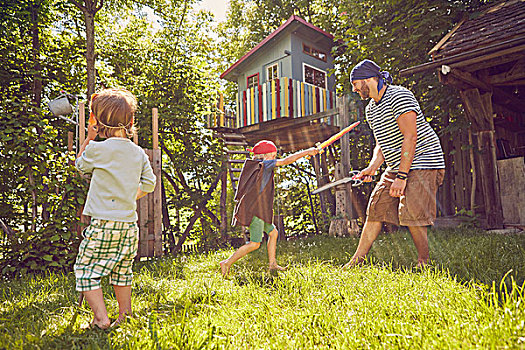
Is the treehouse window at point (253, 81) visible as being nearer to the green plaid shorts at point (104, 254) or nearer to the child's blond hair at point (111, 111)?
the child's blond hair at point (111, 111)

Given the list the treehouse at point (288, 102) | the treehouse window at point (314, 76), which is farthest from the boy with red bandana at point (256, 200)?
the treehouse window at point (314, 76)

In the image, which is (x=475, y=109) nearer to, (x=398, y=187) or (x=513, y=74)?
(x=513, y=74)

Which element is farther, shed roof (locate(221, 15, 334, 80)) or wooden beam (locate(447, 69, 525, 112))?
shed roof (locate(221, 15, 334, 80))

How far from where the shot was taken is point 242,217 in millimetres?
3822

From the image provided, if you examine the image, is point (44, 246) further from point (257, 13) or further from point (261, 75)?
point (257, 13)

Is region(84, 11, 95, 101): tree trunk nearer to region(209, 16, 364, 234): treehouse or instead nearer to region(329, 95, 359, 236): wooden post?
region(209, 16, 364, 234): treehouse

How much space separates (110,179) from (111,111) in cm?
43

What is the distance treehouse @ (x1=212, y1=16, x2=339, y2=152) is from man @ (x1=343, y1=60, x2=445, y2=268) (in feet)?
17.1

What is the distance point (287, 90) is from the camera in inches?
423

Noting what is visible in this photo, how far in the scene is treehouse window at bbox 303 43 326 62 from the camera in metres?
13.1

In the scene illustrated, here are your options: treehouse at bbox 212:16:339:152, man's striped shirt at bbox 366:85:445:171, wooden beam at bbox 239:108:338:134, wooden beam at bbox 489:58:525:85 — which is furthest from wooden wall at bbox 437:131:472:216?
man's striped shirt at bbox 366:85:445:171

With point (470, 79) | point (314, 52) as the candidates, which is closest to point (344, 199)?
point (470, 79)

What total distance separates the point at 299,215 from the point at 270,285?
27.6 feet

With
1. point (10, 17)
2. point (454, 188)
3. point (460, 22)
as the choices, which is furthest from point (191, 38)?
point (454, 188)
